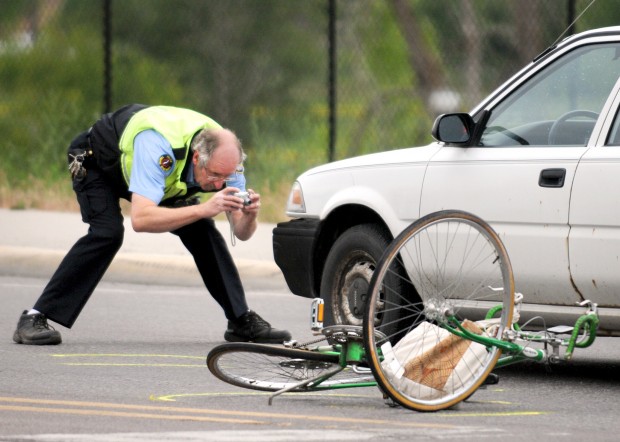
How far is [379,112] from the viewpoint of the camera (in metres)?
17.5

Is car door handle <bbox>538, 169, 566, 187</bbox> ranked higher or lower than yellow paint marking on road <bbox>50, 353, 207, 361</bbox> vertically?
higher

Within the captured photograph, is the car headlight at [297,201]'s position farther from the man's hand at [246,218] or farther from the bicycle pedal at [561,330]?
the bicycle pedal at [561,330]

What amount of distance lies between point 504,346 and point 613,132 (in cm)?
126

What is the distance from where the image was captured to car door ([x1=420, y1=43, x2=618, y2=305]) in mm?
7371

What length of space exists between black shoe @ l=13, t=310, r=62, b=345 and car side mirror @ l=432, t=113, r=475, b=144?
2.53m

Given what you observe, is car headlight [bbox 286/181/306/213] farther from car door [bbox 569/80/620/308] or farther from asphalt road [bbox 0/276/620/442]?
car door [bbox 569/80/620/308]

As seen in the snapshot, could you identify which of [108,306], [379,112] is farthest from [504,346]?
[379,112]

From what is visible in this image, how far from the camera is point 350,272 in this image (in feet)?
27.3

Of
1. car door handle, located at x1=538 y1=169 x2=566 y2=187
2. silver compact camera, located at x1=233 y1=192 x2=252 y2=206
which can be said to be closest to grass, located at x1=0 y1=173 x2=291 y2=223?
silver compact camera, located at x1=233 y1=192 x2=252 y2=206

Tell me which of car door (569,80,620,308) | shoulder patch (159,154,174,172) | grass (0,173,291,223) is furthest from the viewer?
grass (0,173,291,223)

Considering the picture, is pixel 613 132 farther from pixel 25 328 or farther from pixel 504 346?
pixel 25 328

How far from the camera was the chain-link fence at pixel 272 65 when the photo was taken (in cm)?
1738

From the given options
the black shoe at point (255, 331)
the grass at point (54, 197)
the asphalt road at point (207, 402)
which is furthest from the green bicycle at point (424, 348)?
the grass at point (54, 197)

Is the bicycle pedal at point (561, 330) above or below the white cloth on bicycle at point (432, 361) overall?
above
